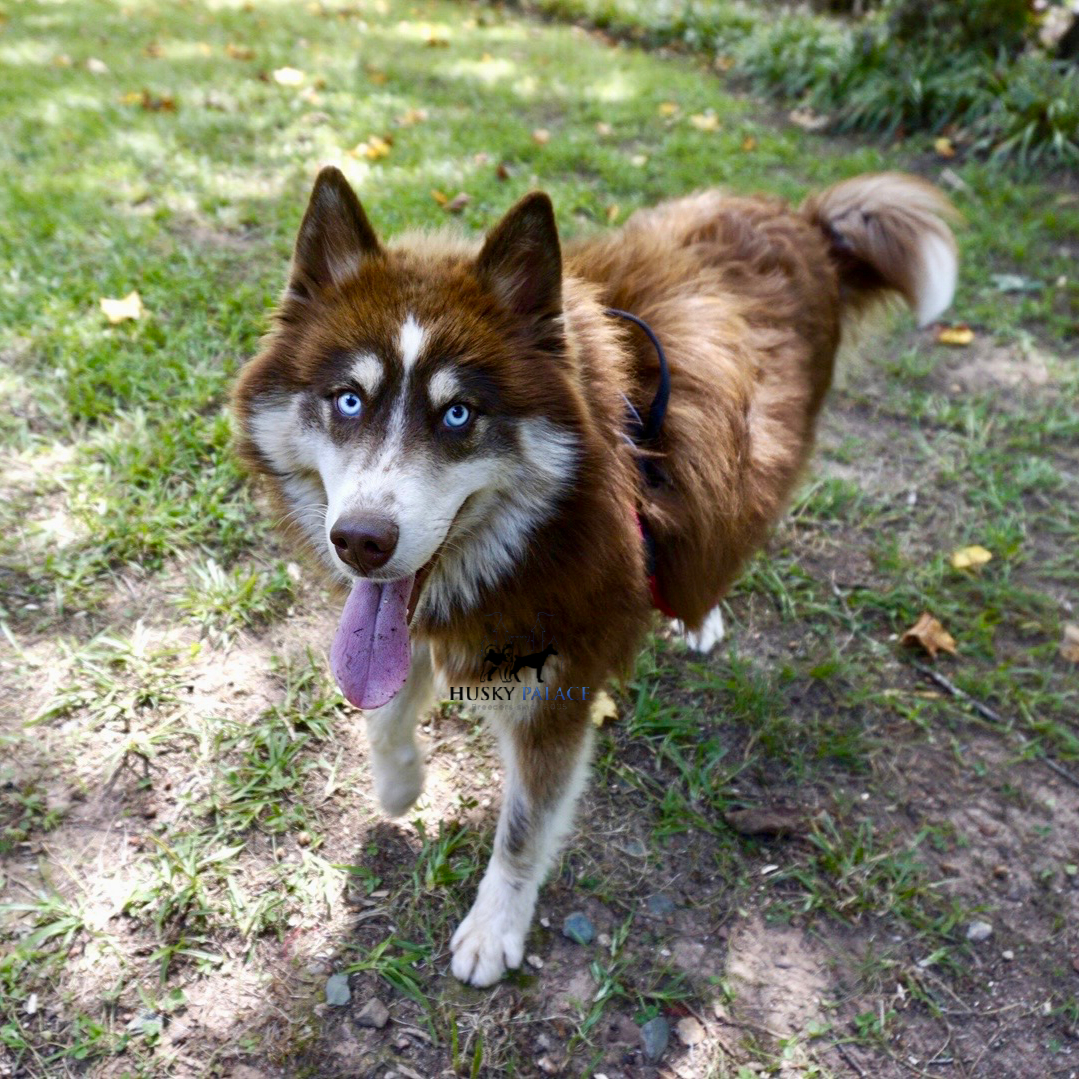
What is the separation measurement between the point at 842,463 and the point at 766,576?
96 cm

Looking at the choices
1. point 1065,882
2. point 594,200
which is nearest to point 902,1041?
point 1065,882

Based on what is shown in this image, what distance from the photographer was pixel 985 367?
4949 mm

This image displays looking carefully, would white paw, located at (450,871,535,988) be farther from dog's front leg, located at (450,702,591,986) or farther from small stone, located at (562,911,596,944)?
small stone, located at (562,911,596,944)

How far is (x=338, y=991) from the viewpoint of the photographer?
232cm

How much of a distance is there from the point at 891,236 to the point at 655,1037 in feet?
9.56

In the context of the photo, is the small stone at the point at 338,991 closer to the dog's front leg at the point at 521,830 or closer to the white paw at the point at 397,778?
the dog's front leg at the point at 521,830

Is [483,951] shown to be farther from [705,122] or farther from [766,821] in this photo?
[705,122]

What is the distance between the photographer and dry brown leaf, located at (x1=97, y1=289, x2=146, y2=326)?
396 cm

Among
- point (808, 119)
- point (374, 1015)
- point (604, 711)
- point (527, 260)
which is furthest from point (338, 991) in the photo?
point (808, 119)

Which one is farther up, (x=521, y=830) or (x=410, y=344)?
(x=410, y=344)

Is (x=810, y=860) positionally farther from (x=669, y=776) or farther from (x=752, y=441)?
(x=752, y=441)

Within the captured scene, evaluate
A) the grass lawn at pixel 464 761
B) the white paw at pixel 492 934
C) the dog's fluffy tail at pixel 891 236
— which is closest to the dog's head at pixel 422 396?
the white paw at pixel 492 934

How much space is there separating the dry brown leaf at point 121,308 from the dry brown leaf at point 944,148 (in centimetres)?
635

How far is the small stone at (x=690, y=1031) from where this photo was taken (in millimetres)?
2354
